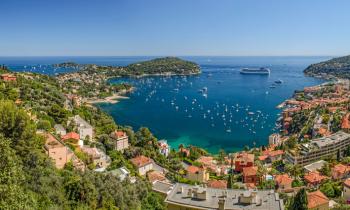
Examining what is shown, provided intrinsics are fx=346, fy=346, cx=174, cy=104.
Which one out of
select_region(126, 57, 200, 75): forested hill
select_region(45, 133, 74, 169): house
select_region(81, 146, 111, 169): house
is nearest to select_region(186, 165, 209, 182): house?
select_region(81, 146, 111, 169): house

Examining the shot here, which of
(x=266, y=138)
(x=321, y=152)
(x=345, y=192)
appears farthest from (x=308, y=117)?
(x=345, y=192)

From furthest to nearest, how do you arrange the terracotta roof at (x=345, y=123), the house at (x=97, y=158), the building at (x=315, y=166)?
1. the terracotta roof at (x=345, y=123)
2. the building at (x=315, y=166)
3. the house at (x=97, y=158)

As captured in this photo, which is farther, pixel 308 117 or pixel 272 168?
pixel 308 117

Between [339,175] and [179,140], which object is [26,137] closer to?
[339,175]

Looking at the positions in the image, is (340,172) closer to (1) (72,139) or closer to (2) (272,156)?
(2) (272,156)

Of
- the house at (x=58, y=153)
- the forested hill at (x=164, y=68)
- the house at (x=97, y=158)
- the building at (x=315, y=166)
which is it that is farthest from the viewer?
the forested hill at (x=164, y=68)

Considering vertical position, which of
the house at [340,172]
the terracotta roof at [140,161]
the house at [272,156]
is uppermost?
the terracotta roof at [140,161]

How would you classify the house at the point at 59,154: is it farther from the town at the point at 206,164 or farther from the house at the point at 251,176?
the house at the point at 251,176

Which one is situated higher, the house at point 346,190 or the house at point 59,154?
the house at point 59,154

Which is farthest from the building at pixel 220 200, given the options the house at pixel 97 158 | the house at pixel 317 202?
the house at pixel 97 158
